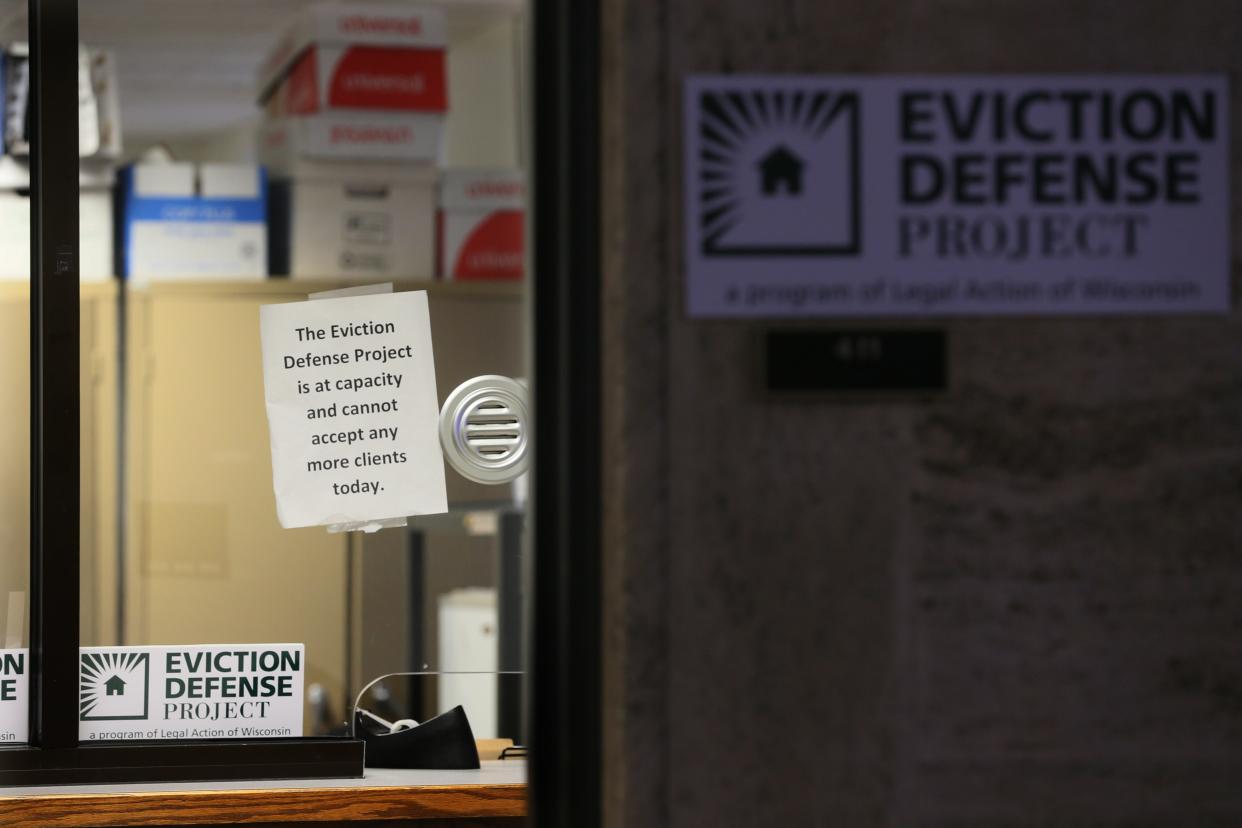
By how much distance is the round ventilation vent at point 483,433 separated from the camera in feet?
5.53

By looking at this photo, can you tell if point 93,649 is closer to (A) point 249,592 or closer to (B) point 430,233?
(A) point 249,592

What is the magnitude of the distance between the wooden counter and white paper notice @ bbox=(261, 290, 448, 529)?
1.11ft

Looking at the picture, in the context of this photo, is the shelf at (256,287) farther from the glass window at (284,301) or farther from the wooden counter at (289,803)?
the wooden counter at (289,803)

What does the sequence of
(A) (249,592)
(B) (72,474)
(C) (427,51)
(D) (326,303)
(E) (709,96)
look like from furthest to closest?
(C) (427,51) < (A) (249,592) < (D) (326,303) < (B) (72,474) < (E) (709,96)

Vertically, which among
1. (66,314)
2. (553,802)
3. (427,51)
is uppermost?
(427,51)

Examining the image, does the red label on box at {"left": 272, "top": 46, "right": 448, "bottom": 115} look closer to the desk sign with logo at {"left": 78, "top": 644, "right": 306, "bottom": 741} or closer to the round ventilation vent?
the round ventilation vent

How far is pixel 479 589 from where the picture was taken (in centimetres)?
237

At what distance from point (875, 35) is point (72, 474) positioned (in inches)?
41.3

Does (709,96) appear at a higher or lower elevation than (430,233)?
lower

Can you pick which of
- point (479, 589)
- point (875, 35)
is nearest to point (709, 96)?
point (875, 35)

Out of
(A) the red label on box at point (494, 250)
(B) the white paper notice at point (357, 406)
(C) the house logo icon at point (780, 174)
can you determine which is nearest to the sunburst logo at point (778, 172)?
(C) the house logo icon at point (780, 174)

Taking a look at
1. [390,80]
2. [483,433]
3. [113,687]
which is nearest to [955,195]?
[483,433]

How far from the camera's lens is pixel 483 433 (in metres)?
1.70

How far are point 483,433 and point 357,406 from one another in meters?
0.17
